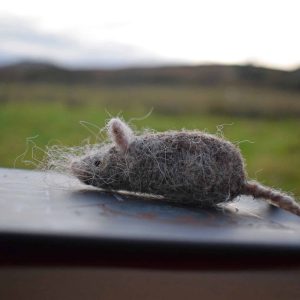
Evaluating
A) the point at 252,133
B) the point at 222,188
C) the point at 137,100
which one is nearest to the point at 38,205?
the point at 222,188

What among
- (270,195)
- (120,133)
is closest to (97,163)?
(120,133)

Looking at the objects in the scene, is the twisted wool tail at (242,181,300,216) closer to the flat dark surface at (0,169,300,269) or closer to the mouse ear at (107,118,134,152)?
the flat dark surface at (0,169,300,269)

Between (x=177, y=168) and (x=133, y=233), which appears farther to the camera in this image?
(x=177, y=168)

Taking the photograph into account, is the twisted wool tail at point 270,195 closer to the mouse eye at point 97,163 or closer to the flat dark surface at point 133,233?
the flat dark surface at point 133,233

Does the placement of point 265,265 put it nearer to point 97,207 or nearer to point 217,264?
point 217,264

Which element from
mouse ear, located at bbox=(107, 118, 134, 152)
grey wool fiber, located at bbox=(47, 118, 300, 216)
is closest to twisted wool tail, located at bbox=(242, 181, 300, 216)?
grey wool fiber, located at bbox=(47, 118, 300, 216)

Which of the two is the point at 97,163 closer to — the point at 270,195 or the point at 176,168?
the point at 176,168
